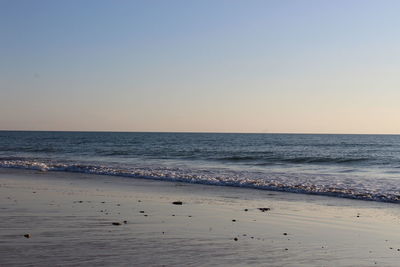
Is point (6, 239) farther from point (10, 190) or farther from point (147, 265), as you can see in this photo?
point (10, 190)

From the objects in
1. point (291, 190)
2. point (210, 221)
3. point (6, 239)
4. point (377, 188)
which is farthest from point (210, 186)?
point (6, 239)

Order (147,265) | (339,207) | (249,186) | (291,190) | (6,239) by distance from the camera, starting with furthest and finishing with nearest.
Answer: (249,186)
(291,190)
(339,207)
(6,239)
(147,265)

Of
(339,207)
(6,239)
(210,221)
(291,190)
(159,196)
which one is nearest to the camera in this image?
(6,239)

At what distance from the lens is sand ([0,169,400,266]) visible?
23.9 feet

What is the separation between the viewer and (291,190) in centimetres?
1783

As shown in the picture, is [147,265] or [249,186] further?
[249,186]

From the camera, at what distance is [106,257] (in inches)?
280

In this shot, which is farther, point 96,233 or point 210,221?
point 210,221

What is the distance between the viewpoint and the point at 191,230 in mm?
9477

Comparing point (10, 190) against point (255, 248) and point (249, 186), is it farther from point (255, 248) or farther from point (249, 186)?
point (255, 248)

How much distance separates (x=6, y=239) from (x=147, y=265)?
2846 millimetres

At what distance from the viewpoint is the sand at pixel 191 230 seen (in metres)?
7.27

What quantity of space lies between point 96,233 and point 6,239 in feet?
5.18

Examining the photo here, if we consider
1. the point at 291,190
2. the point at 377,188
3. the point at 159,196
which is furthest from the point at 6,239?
the point at 377,188
